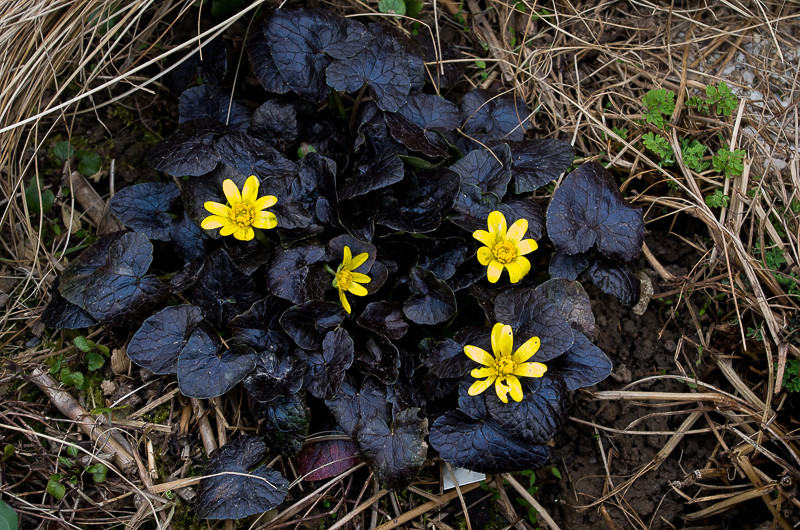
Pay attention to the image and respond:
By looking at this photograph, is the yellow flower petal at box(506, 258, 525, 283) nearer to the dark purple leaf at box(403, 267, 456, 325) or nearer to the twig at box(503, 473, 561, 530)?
the dark purple leaf at box(403, 267, 456, 325)

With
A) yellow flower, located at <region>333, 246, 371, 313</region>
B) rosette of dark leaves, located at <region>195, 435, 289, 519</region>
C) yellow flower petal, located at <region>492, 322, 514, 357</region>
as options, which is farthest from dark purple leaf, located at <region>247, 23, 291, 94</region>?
rosette of dark leaves, located at <region>195, 435, 289, 519</region>

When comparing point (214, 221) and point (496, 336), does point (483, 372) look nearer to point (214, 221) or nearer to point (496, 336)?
point (496, 336)

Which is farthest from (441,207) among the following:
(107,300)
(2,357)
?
(2,357)

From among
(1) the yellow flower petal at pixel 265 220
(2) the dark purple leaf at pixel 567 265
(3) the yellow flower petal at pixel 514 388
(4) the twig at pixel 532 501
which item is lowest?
(4) the twig at pixel 532 501

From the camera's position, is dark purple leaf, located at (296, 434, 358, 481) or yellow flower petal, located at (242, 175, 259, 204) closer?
yellow flower petal, located at (242, 175, 259, 204)

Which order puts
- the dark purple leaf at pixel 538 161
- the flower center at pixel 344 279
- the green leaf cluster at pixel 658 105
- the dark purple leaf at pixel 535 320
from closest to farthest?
the dark purple leaf at pixel 535 320
the flower center at pixel 344 279
the dark purple leaf at pixel 538 161
the green leaf cluster at pixel 658 105

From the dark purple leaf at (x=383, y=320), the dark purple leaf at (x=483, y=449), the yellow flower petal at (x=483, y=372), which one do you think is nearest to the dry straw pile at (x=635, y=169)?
the dark purple leaf at (x=483, y=449)

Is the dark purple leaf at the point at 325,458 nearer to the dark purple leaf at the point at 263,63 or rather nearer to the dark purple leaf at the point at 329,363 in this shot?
the dark purple leaf at the point at 329,363
